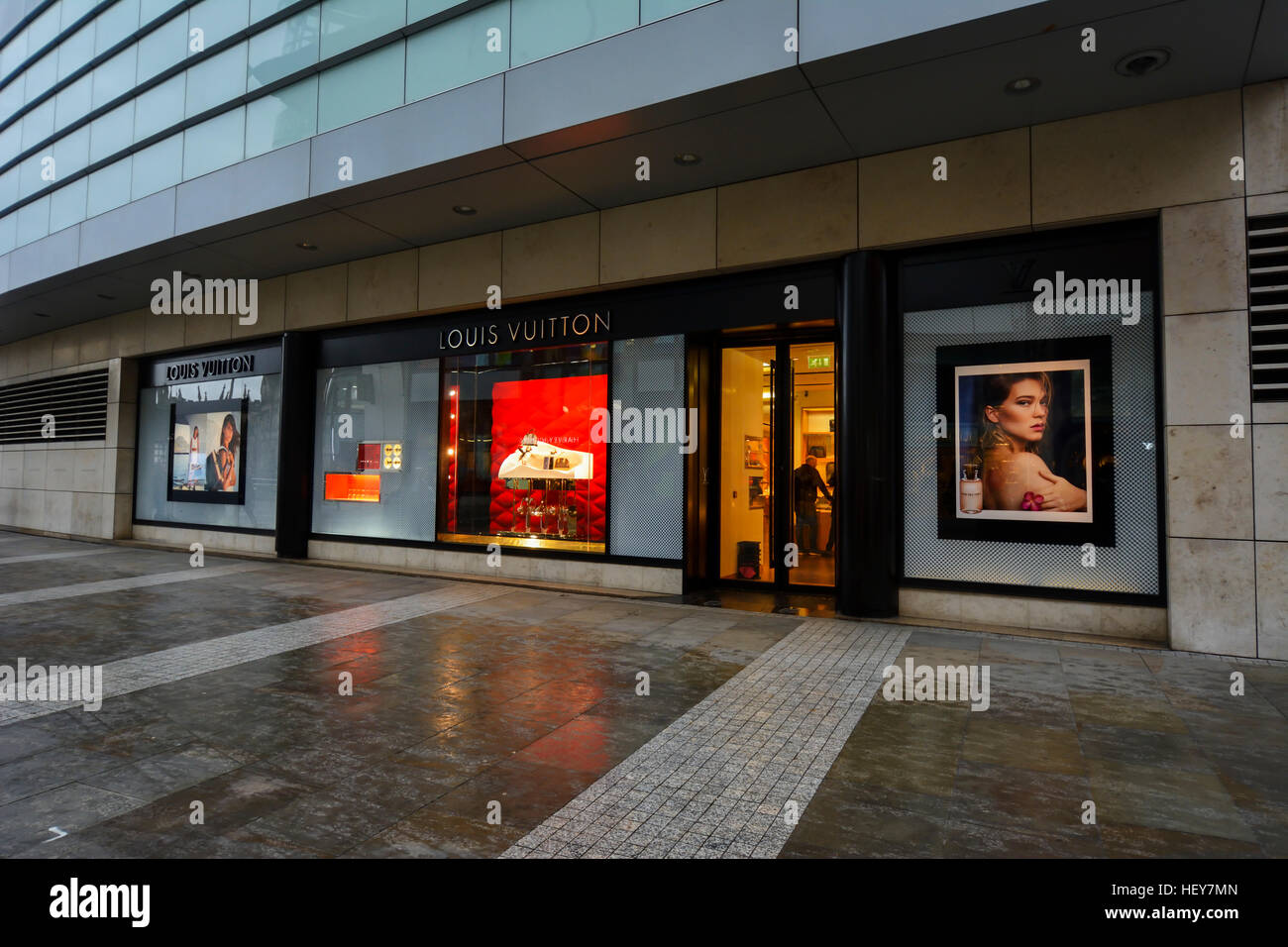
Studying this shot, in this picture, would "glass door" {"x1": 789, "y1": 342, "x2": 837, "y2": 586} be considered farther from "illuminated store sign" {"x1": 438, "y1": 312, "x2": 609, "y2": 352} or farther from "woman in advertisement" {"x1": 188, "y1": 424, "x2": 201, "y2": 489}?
"woman in advertisement" {"x1": 188, "y1": 424, "x2": 201, "y2": 489}

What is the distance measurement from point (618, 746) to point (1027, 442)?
→ 5.97 m

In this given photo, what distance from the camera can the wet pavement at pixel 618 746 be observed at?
3.28 m

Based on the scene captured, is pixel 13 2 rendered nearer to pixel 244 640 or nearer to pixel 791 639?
pixel 244 640

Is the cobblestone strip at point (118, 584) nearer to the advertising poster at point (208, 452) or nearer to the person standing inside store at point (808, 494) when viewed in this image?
the advertising poster at point (208, 452)

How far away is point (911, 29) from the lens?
6105 millimetres

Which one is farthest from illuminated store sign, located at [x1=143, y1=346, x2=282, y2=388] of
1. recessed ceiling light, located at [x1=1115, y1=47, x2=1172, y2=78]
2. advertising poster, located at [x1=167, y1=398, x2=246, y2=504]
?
recessed ceiling light, located at [x1=1115, y1=47, x2=1172, y2=78]

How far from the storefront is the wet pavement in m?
1.42

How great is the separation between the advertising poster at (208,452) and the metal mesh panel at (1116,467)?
13071mm

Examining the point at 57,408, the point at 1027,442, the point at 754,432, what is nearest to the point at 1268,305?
the point at 1027,442

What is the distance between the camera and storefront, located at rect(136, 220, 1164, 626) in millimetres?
7648

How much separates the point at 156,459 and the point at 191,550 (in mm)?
3473

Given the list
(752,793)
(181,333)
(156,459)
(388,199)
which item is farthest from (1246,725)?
(156,459)

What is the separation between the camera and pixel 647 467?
33.4ft
